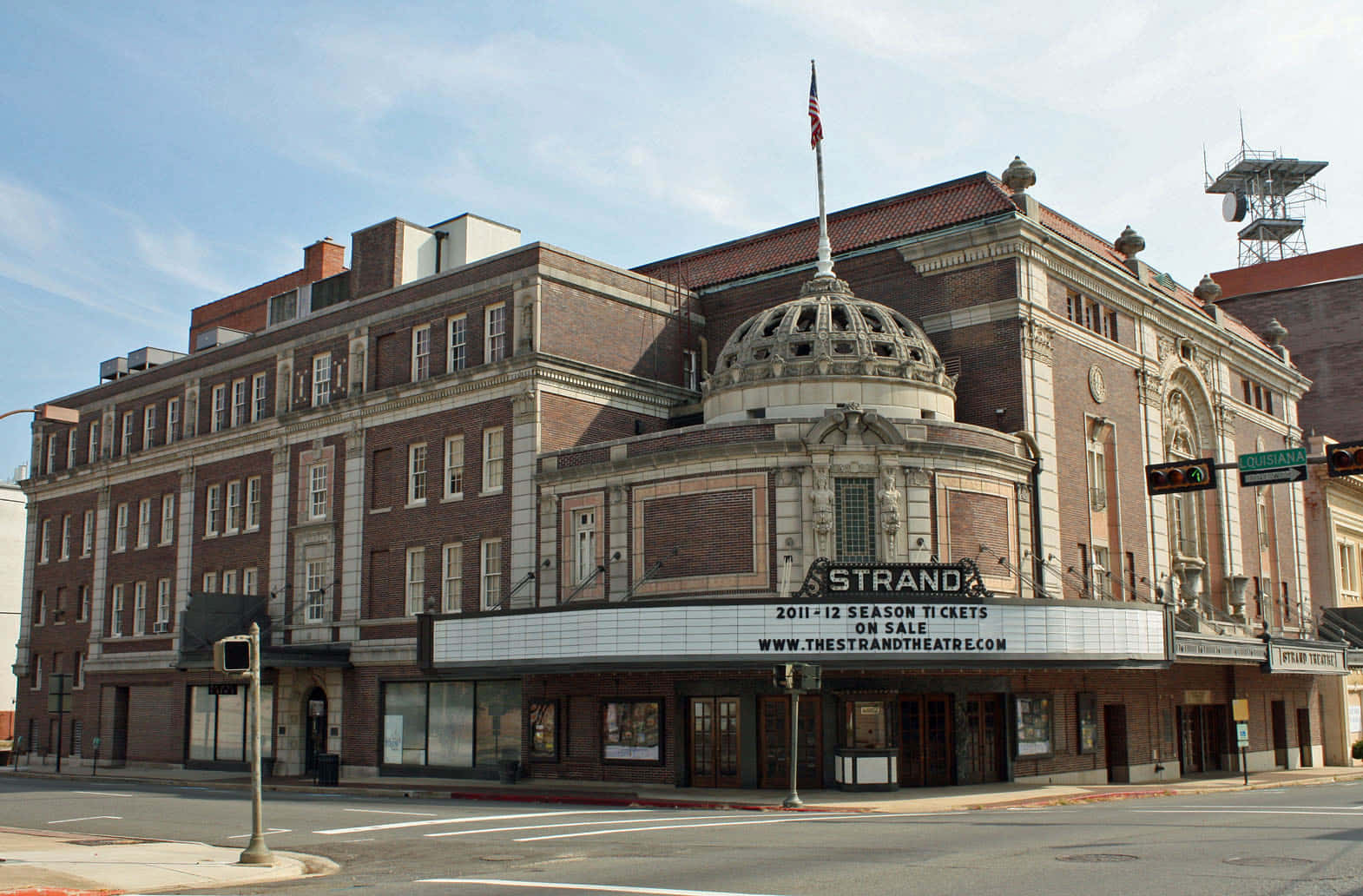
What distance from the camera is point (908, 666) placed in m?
32.9

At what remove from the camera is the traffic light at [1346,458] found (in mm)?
26938

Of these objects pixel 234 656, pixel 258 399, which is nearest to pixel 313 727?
pixel 258 399

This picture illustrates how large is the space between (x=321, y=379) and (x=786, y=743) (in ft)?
80.4

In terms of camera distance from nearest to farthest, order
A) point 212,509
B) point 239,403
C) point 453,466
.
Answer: point 453,466 → point 239,403 → point 212,509

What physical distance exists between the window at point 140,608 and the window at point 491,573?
844 inches

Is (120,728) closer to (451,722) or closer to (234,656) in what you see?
(451,722)

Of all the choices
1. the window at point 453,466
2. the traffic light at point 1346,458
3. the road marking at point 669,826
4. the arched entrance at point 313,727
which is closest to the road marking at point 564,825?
the road marking at point 669,826

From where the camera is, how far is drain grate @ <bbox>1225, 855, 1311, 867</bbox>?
16281 mm

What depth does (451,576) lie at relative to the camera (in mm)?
43781

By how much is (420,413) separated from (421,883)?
30.7 metres

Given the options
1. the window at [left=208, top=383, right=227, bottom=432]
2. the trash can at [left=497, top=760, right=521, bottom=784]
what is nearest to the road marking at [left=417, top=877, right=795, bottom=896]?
the trash can at [left=497, top=760, right=521, bottom=784]

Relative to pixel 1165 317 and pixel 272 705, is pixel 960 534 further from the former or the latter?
pixel 272 705

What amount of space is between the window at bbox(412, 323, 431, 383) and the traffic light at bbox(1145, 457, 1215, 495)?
80.6 ft

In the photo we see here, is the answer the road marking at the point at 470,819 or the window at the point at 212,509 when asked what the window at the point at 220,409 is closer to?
the window at the point at 212,509
